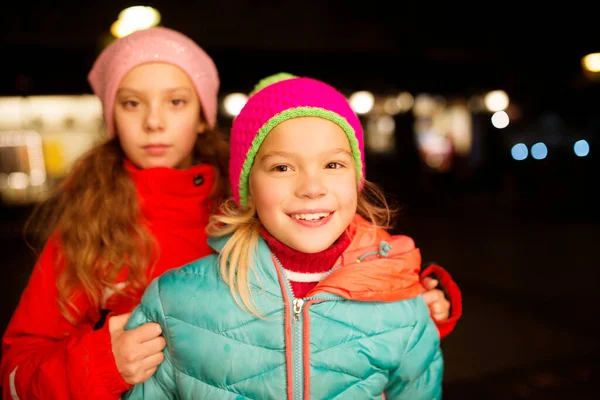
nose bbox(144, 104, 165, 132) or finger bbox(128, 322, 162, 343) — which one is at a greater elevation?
nose bbox(144, 104, 165, 132)

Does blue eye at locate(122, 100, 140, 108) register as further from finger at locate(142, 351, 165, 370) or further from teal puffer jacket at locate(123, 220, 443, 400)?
finger at locate(142, 351, 165, 370)

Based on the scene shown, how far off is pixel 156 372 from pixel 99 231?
57 cm

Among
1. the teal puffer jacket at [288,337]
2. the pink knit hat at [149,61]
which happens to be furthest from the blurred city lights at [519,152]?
the teal puffer jacket at [288,337]

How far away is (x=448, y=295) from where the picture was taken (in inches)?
74.9

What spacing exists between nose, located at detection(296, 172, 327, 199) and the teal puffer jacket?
236 mm

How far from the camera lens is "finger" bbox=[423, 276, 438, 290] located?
1.92 metres

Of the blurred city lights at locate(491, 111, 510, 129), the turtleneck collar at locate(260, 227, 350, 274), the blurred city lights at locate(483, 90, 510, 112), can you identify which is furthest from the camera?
the blurred city lights at locate(491, 111, 510, 129)

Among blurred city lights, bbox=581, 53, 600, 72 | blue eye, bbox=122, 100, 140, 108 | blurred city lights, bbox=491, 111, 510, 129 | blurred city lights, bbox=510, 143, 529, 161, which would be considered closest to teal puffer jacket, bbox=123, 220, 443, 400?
blue eye, bbox=122, 100, 140, 108

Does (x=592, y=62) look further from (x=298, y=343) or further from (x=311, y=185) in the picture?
(x=298, y=343)

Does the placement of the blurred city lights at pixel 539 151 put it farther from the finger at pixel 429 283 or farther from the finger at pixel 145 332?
the finger at pixel 145 332

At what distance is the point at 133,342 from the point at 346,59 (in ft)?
29.9

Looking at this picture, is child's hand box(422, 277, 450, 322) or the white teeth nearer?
the white teeth

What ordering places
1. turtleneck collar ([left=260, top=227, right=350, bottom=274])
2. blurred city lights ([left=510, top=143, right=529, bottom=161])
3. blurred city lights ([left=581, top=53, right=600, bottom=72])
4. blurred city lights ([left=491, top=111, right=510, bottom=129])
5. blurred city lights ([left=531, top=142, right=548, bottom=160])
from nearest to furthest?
turtleneck collar ([left=260, top=227, right=350, bottom=274]) < blurred city lights ([left=581, top=53, right=600, bottom=72]) < blurred city lights ([left=531, top=142, right=548, bottom=160]) < blurred city lights ([left=510, top=143, right=529, bottom=161]) < blurred city lights ([left=491, top=111, right=510, bottom=129])

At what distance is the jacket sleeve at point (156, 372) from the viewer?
1.61 metres
